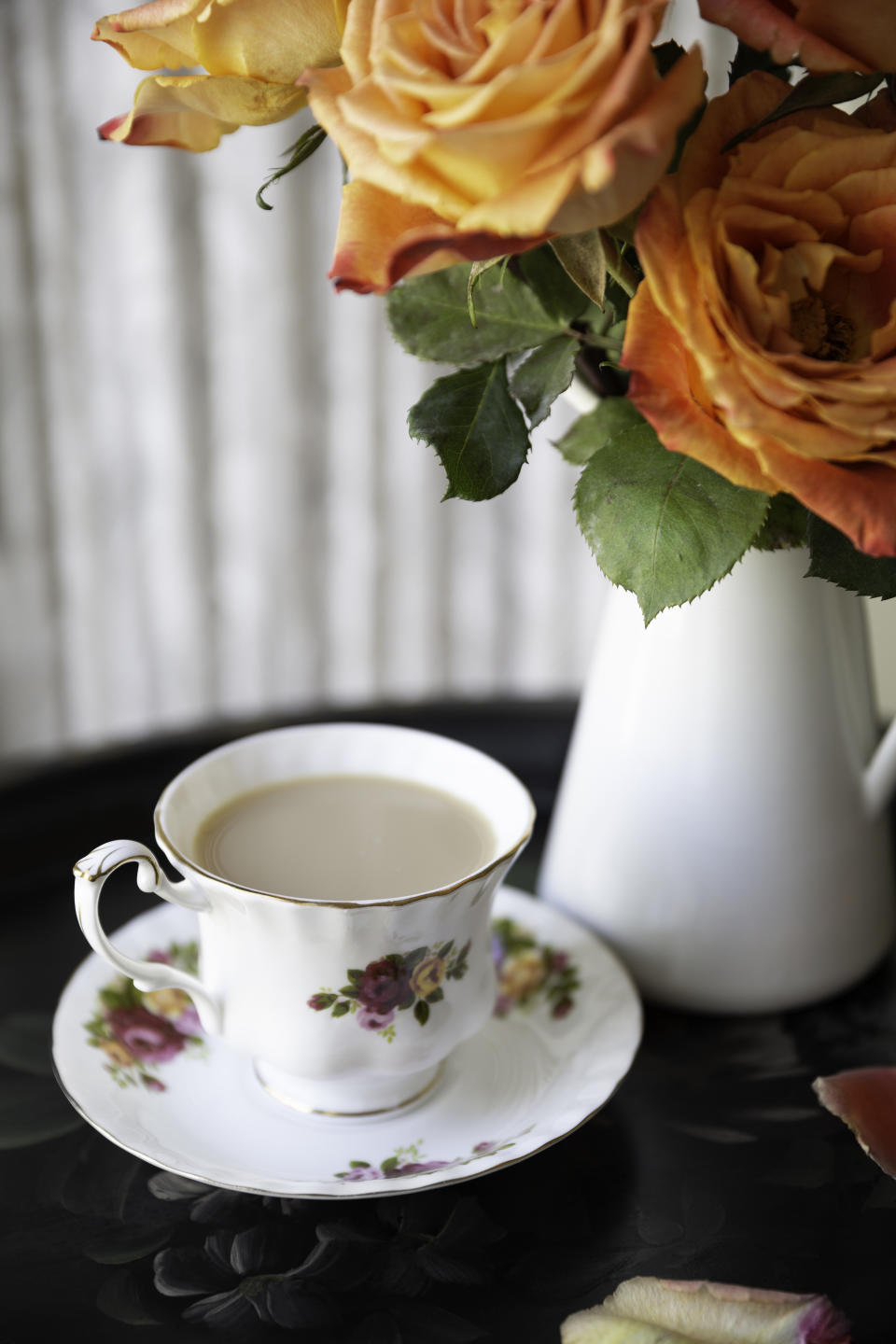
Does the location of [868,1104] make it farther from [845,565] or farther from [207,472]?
[207,472]

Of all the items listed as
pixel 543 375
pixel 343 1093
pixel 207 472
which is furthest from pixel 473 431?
pixel 207 472

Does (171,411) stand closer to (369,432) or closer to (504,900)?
(369,432)

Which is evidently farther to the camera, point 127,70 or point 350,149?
point 127,70

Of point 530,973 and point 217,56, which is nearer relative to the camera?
point 217,56

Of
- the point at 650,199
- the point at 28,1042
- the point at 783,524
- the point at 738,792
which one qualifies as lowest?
the point at 28,1042

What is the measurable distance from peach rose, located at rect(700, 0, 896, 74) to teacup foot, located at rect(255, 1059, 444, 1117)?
36cm

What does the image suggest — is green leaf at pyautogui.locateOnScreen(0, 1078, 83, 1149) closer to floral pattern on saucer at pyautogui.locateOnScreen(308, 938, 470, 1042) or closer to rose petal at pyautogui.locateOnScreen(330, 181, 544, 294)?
floral pattern on saucer at pyautogui.locateOnScreen(308, 938, 470, 1042)

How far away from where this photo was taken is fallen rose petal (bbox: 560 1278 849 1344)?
0.38m

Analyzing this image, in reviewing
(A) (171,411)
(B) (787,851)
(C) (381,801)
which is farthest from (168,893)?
(A) (171,411)

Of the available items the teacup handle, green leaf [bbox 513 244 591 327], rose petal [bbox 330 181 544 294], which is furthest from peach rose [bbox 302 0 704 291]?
the teacup handle

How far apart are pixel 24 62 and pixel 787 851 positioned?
967mm

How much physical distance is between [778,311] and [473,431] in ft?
0.39

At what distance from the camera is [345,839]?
0.49 metres

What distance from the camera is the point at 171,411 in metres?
1.21
